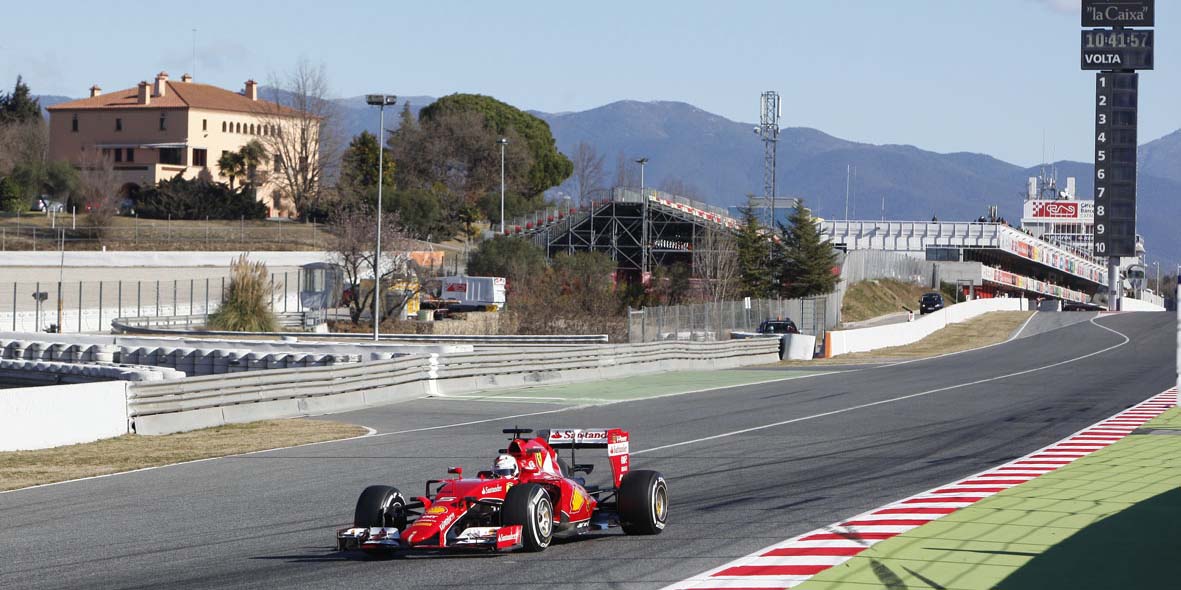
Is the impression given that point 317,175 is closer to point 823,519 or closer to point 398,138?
point 398,138

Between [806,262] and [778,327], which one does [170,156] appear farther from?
[778,327]

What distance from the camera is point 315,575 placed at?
32.7 ft

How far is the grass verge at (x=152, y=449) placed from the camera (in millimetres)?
17078

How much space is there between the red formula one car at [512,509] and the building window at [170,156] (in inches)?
3979

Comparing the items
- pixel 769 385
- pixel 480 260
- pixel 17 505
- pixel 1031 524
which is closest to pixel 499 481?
pixel 1031 524

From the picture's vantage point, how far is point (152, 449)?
19.6 meters

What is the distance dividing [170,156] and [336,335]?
59.4m

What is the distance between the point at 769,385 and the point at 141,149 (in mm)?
85377

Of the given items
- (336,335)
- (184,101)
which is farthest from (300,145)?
(336,335)

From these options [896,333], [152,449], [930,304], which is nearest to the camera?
[152,449]

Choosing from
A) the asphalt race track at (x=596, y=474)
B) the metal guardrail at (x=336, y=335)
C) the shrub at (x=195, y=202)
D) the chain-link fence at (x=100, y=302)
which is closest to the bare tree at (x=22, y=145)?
the shrub at (x=195, y=202)

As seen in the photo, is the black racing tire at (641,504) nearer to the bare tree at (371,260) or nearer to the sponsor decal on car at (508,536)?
the sponsor decal on car at (508,536)

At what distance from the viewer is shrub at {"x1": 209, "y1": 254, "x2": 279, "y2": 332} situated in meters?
54.4

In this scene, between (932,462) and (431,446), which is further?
(431,446)
